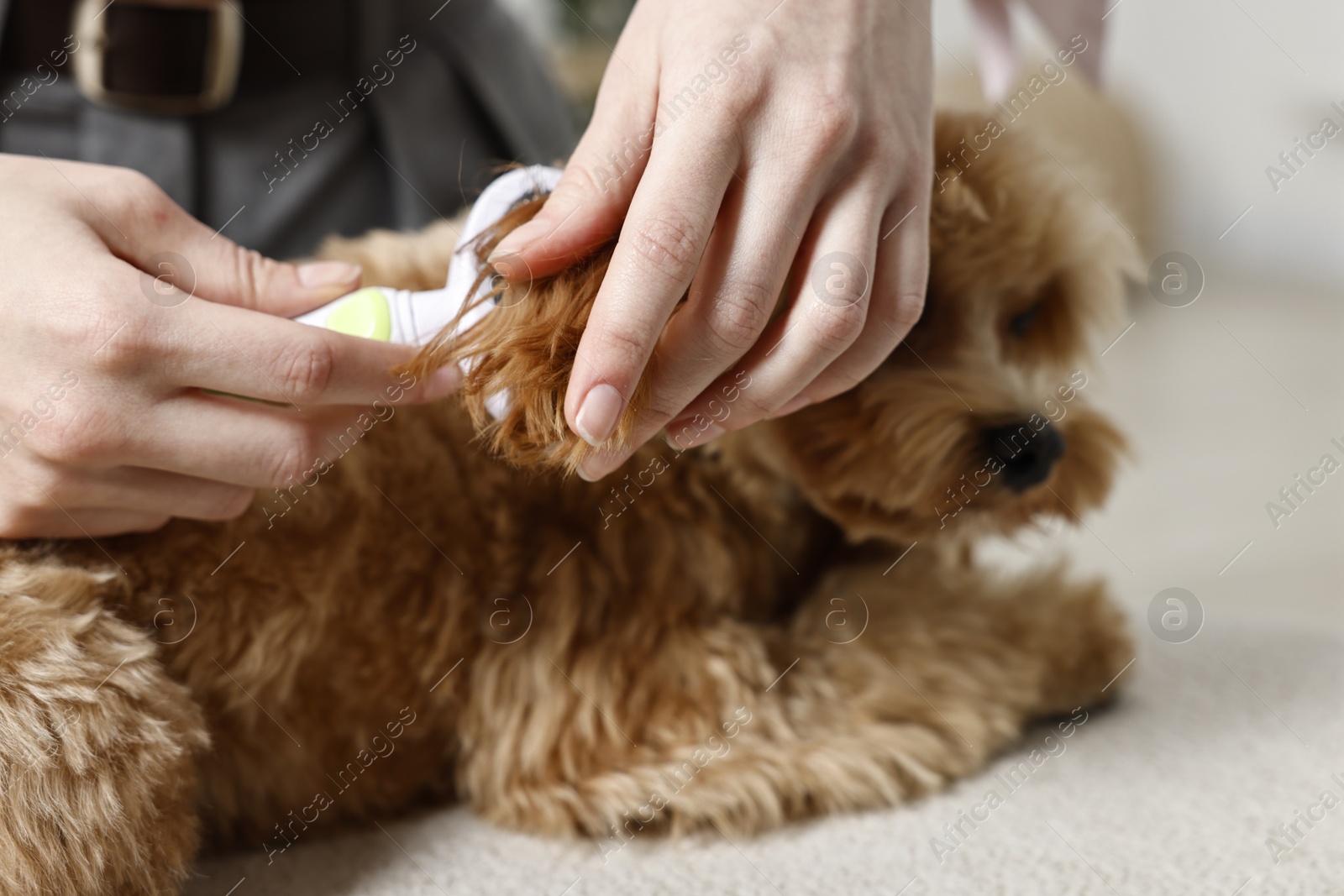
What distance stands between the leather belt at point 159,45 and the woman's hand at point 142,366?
1.14 feet

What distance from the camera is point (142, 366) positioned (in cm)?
59

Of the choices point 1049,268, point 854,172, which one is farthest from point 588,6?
point 854,172

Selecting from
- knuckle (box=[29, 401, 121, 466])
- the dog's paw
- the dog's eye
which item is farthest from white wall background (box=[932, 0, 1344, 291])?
knuckle (box=[29, 401, 121, 466])

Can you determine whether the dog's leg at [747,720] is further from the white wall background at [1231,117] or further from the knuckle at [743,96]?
the white wall background at [1231,117]

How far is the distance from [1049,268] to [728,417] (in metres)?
0.43

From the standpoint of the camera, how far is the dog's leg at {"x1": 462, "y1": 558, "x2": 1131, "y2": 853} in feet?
2.54

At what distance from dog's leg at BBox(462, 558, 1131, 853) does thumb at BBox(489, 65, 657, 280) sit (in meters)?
0.35

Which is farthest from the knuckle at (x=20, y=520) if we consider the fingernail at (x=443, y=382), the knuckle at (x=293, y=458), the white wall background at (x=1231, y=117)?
the white wall background at (x=1231, y=117)

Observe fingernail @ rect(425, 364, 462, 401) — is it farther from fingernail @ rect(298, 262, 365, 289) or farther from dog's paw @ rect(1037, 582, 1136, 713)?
dog's paw @ rect(1037, 582, 1136, 713)

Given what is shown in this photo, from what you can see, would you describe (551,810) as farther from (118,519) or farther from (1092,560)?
(1092,560)

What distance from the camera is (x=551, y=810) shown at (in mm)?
772

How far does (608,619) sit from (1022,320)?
48cm

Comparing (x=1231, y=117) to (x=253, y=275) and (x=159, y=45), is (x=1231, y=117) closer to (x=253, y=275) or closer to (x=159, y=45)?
(x=159, y=45)

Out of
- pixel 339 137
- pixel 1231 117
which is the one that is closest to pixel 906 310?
pixel 339 137
